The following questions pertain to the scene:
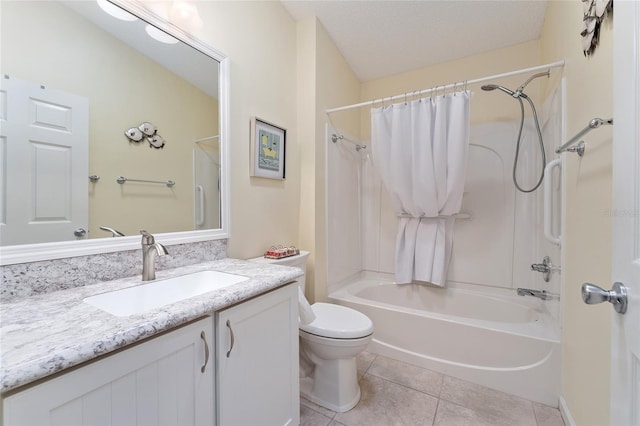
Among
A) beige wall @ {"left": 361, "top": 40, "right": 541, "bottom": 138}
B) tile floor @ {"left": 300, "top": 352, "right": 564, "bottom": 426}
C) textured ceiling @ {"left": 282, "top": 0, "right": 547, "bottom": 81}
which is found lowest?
tile floor @ {"left": 300, "top": 352, "right": 564, "bottom": 426}

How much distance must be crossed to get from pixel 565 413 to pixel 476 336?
0.48 m

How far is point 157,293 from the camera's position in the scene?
3.36 feet

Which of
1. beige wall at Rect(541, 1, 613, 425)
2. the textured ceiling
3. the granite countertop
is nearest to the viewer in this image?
the granite countertop

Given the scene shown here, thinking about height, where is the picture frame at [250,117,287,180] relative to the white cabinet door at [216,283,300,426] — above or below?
above

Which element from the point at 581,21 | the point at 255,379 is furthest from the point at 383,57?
the point at 255,379

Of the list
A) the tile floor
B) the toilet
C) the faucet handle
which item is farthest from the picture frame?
the tile floor

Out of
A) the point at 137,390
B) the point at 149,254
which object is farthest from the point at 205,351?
the point at 149,254

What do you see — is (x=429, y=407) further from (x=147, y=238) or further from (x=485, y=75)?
(x=485, y=75)

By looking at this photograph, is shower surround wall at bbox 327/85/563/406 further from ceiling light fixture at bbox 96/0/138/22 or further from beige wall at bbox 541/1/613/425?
ceiling light fixture at bbox 96/0/138/22

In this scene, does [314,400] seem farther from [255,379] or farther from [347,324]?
[255,379]

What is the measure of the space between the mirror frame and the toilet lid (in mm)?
727

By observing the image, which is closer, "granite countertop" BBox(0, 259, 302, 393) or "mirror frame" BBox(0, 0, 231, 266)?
"granite countertop" BBox(0, 259, 302, 393)

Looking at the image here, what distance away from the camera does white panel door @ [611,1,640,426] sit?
1.63 feet

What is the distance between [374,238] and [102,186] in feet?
7.60
